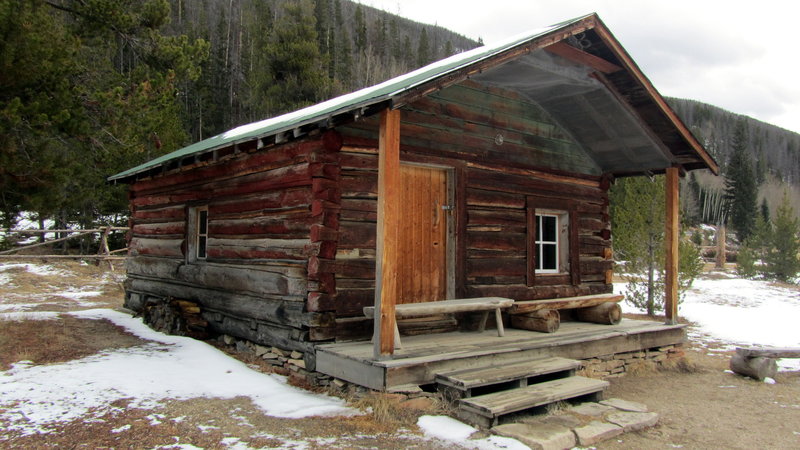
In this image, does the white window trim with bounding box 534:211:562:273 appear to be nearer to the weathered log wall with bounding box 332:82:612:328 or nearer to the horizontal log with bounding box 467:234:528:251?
the weathered log wall with bounding box 332:82:612:328

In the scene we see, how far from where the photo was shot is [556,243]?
10.1 metres

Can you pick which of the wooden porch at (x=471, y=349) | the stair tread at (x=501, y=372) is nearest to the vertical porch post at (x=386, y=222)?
the wooden porch at (x=471, y=349)

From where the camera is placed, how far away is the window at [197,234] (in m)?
10.3

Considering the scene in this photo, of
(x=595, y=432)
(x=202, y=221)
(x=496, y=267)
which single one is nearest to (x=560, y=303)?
(x=496, y=267)

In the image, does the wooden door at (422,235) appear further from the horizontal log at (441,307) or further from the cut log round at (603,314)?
the cut log round at (603,314)

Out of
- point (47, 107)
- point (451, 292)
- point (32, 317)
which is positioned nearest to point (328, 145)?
point (451, 292)

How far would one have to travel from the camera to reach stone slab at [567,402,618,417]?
598cm

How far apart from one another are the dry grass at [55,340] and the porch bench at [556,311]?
19.4 ft

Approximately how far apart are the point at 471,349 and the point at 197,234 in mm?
5968

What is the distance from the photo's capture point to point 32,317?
1042 cm

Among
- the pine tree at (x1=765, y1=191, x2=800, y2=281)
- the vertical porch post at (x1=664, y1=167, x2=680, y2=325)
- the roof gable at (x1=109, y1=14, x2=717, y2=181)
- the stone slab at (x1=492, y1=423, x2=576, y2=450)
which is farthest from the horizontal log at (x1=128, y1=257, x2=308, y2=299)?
the pine tree at (x1=765, y1=191, x2=800, y2=281)

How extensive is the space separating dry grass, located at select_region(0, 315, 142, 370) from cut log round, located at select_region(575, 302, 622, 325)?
726cm

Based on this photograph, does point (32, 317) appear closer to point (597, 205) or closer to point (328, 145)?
point (328, 145)

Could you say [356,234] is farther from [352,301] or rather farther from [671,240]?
[671,240]
